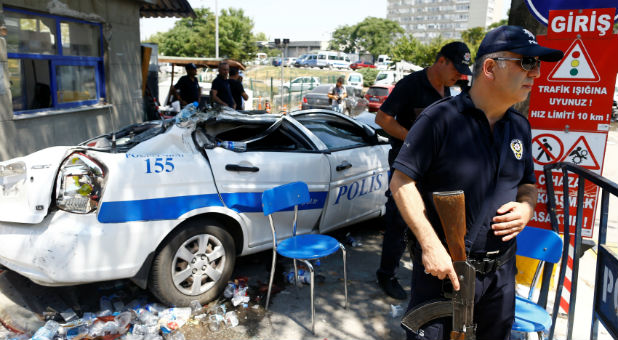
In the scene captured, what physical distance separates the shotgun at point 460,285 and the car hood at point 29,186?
95.5 inches

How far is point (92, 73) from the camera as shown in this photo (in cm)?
828

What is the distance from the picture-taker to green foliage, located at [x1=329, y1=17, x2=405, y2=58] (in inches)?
3777

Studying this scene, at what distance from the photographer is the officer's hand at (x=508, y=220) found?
1.90m

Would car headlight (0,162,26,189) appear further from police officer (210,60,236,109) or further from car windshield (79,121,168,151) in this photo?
police officer (210,60,236,109)

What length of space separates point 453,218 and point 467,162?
26cm

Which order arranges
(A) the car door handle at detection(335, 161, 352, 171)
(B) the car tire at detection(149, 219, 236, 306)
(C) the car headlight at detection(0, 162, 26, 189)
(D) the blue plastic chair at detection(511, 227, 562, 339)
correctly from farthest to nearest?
(A) the car door handle at detection(335, 161, 352, 171)
(B) the car tire at detection(149, 219, 236, 306)
(C) the car headlight at detection(0, 162, 26, 189)
(D) the blue plastic chair at detection(511, 227, 562, 339)

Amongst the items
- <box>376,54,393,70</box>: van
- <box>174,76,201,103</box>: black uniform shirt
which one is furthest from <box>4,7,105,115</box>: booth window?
<box>376,54,393,70</box>: van

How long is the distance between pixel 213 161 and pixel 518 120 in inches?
88.7

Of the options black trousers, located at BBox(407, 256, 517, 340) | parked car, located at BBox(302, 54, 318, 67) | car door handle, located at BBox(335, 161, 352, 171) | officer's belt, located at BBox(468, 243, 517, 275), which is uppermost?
parked car, located at BBox(302, 54, 318, 67)

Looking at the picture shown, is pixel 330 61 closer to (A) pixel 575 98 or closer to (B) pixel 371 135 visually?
(B) pixel 371 135

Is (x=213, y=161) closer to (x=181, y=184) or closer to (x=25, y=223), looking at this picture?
(x=181, y=184)

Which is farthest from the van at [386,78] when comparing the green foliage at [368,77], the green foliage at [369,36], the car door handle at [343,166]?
the green foliage at [369,36]

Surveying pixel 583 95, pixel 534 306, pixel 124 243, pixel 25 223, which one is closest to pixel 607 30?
pixel 583 95

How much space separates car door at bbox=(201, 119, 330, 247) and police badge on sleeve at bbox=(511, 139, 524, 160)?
2.21 m
